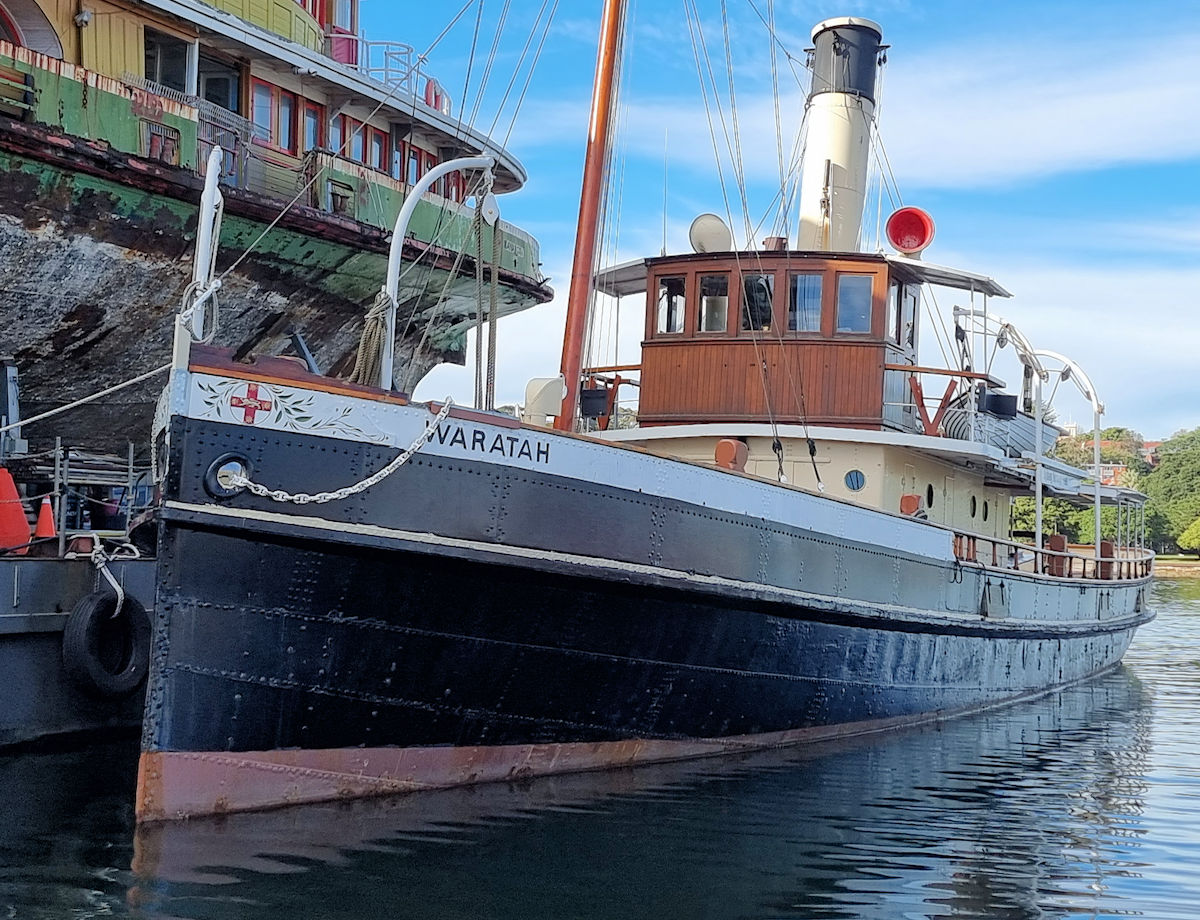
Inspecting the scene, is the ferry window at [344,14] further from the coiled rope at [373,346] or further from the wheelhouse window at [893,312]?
the coiled rope at [373,346]

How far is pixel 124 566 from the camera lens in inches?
444

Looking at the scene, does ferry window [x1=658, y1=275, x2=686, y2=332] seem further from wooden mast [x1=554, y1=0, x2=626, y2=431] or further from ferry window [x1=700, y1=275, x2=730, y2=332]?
wooden mast [x1=554, y1=0, x2=626, y2=431]

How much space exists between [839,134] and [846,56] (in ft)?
3.08

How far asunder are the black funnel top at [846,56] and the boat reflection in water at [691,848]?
817cm

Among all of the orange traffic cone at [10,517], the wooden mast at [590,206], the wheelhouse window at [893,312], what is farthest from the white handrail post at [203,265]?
the wheelhouse window at [893,312]

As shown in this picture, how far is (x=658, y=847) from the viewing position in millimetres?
7594

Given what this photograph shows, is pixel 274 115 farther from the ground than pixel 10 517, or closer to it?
farther from the ground

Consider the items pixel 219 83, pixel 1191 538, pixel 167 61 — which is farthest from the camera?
pixel 1191 538

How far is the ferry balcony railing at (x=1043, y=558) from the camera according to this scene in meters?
12.6

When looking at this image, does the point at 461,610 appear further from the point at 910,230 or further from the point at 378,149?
the point at 378,149

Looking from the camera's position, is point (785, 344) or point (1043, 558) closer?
point (785, 344)

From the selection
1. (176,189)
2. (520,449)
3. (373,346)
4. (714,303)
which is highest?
(176,189)

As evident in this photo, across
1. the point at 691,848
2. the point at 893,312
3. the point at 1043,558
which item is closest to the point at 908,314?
the point at 893,312

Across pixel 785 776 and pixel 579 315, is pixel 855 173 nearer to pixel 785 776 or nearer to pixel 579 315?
pixel 579 315
